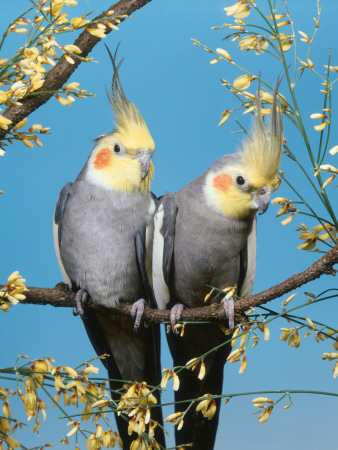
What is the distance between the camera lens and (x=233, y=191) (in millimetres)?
1765

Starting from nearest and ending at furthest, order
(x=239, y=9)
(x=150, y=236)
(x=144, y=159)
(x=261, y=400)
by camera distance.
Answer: (x=261, y=400)
(x=239, y=9)
(x=144, y=159)
(x=150, y=236)

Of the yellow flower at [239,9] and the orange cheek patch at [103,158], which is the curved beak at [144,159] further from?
the yellow flower at [239,9]

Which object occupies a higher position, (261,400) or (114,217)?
(114,217)

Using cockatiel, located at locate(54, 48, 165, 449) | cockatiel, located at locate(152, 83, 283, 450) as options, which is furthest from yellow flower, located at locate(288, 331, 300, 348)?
cockatiel, located at locate(54, 48, 165, 449)

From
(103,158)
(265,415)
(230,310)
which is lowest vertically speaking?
(265,415)

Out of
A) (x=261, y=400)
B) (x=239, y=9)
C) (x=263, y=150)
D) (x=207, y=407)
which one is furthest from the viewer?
(x=263, y=150)

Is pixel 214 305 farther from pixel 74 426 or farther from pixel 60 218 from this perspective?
pixel 60 218

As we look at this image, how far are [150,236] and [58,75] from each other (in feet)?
1.87

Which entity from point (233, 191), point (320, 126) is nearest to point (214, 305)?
point (233, 191)

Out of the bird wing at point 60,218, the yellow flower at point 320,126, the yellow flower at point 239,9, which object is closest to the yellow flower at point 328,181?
the yellow flower at point 320,126

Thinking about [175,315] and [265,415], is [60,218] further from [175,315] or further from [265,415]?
[265,415]

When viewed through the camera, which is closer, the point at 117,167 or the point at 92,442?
the point at 92,442

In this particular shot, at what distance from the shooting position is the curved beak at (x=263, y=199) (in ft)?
5.56

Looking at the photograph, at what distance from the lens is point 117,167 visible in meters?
1.88
